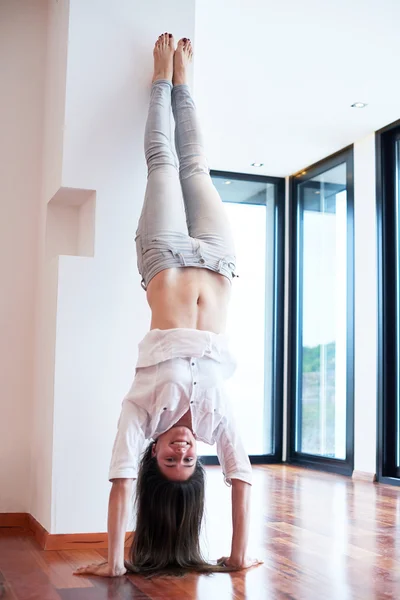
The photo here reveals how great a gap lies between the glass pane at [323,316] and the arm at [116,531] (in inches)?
147

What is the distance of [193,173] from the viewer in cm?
324

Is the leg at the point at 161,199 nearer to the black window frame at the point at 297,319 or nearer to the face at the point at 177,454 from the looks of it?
the face at the point at 177,454

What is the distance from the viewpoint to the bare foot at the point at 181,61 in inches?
131

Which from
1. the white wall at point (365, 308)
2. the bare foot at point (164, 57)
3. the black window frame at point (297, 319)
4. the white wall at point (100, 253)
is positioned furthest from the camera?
the black window frame at point (297, 319)

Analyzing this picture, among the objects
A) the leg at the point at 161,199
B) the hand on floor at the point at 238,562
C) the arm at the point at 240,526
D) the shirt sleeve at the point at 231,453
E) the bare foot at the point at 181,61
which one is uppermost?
the bare foot at the point at 181,61

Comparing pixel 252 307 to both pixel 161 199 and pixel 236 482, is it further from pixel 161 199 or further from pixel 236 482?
pixel 236 482

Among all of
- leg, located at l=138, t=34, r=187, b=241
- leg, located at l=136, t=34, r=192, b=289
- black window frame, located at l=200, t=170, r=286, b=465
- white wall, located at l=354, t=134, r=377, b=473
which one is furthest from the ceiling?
leg, located at l=136, t=34, r=192, b=289

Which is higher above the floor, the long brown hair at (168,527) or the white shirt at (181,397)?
the white shirt at (181,397)

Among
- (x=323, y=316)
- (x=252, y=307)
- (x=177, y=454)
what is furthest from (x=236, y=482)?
(x=252, y=307)

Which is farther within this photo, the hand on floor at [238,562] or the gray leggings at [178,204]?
the gray leggings at [178,204]

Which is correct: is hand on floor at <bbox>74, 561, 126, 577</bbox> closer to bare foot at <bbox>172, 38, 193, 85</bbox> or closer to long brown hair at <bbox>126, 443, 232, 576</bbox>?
long brown hair at <bbox>126, 443, 232, 576</bbox>

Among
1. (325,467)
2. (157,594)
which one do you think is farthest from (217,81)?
(157,594)

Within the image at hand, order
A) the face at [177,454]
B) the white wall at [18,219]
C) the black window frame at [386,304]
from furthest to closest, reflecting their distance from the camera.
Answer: the black window frame at [386,304] → the white wall at [18,219] → the face at [177,454]

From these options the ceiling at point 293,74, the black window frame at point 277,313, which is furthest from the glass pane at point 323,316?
the ceiling at point 293,74
